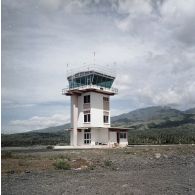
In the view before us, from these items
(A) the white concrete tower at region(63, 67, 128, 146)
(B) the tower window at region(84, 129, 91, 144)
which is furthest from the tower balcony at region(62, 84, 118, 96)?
(B) the tower window at region(84, 129, 91, 144)

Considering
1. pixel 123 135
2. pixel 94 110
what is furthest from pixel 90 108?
pixel 123 135

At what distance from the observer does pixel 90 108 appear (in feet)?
170

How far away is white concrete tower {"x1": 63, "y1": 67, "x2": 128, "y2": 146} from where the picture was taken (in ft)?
170

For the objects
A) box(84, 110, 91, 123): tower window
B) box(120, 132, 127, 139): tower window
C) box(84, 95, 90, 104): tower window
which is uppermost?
box(84, 95, 90, 104): tower window

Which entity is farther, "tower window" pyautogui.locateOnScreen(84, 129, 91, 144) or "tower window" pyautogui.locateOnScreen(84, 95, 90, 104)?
"tower window" pyautogui.locateOnScreen(84, 95, 90, 104)

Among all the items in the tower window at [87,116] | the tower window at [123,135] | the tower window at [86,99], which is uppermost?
the tower window at [86,99]

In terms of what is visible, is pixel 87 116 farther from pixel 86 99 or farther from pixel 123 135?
pixel 123 135

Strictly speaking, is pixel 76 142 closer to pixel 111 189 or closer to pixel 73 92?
pixel 73 92

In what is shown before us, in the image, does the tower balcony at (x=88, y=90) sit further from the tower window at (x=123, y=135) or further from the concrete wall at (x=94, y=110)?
the tower window at (x=123, y=135)

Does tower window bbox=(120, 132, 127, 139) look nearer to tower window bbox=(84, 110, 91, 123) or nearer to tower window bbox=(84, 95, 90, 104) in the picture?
tower window bbox=(84, 110, 91, 123)

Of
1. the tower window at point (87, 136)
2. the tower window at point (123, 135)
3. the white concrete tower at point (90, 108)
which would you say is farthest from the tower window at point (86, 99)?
the tower window at point (123, 135)

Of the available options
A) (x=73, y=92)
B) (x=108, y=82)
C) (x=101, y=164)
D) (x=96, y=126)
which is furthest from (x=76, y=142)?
(x=101, y=164)

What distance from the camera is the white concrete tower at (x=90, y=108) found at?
51938 mm

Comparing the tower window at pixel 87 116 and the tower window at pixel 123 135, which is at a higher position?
the tower window at pixel 87 116
